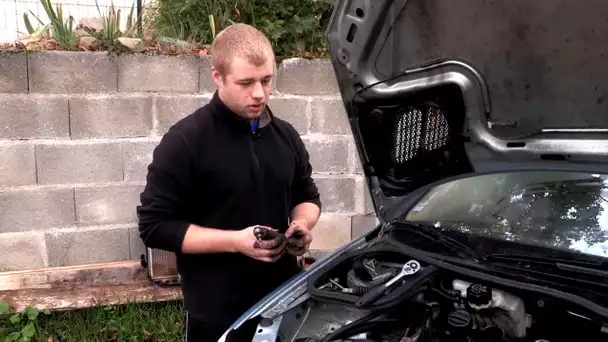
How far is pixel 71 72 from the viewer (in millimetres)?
3504

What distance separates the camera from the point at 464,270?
1.83m

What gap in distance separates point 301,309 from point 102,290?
193 cm

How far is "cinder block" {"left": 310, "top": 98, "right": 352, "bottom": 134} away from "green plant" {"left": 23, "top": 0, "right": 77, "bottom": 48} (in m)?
1.50

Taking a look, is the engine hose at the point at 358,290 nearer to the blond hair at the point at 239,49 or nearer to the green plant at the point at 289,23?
the blond hair at the point at 239,49

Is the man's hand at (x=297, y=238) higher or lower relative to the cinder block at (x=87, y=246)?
higher

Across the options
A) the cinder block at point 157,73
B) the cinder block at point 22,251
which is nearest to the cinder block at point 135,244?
the cinder block at point 22,251

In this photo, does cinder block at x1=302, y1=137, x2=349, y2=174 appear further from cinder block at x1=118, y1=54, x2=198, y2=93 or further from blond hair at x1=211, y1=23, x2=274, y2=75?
blond hair at x1=211, y1=23, x2=274, y2=75

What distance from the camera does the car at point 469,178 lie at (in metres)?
1.81

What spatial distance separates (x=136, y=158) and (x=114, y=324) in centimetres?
98

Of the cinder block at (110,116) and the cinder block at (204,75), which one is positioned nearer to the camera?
the cinder block at (110,116)

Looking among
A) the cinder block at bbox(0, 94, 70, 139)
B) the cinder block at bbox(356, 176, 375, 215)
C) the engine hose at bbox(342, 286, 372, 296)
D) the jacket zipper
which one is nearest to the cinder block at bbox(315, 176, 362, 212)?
the cinder block at bbox(356, 176, 375, 215)

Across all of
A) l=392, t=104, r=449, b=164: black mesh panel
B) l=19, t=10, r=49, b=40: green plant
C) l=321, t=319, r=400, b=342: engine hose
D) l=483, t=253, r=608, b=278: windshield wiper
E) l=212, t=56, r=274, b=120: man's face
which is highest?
l=19, t=10, r=49, b=40: green plant

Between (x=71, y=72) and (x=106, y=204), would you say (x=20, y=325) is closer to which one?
(x=106, y=204)

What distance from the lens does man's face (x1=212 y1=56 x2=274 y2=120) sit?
210cm
